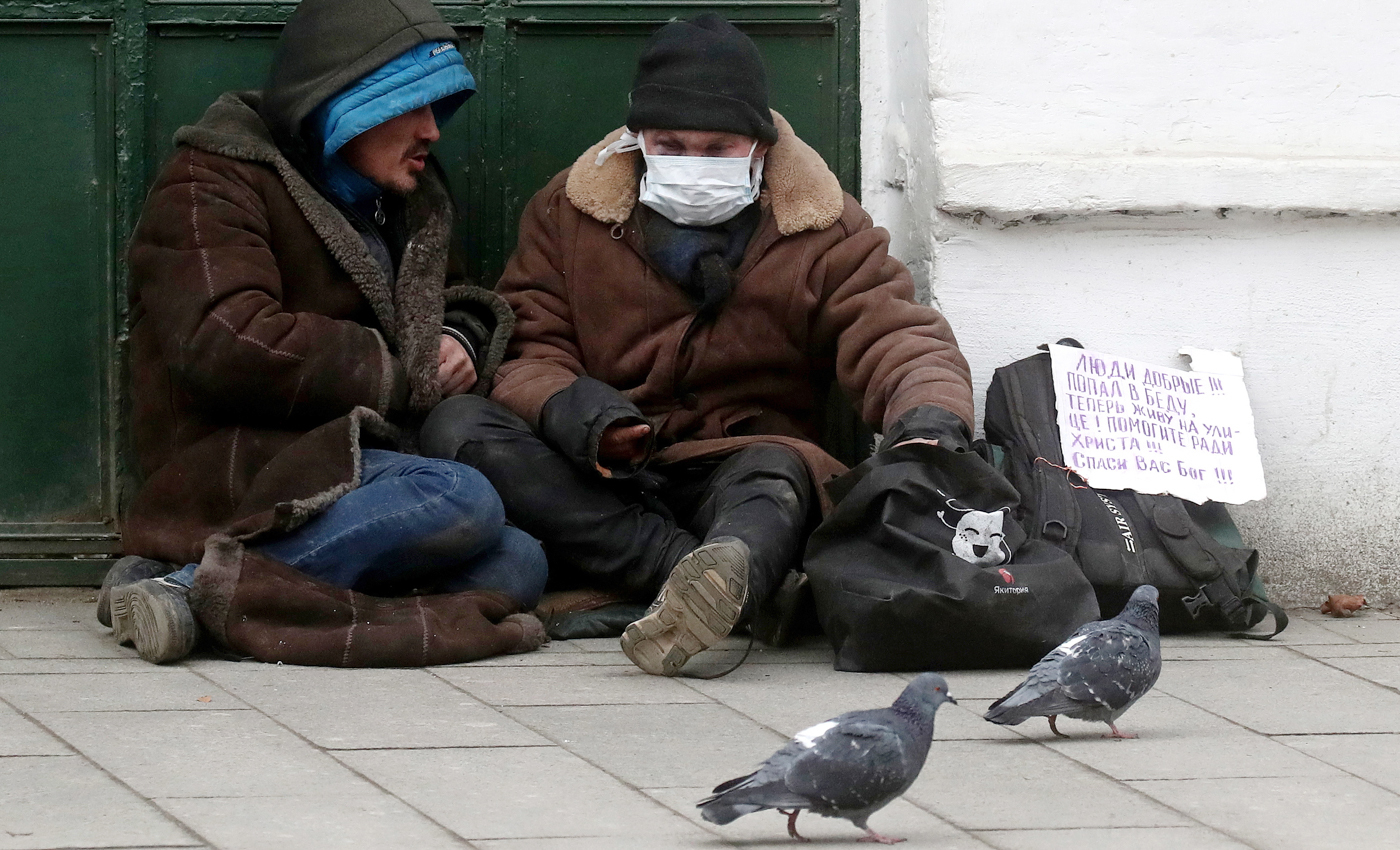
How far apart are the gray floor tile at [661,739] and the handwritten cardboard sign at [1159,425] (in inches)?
57.9

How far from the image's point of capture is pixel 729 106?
425cm

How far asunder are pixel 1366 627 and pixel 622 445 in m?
1.98

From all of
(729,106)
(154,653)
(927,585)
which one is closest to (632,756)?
(927,585)

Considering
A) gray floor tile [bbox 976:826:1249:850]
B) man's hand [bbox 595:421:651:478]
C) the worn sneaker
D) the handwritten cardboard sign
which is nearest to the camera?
gray floor tile [bbox 976:826:1249:850]

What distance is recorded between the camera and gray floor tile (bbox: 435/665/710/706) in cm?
354

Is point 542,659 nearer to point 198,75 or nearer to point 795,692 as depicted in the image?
point 795,692

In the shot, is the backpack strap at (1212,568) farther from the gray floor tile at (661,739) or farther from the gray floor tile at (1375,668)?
the gray floor tile at (661,739)

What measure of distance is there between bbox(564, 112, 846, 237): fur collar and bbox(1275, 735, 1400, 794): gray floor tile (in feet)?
5.69

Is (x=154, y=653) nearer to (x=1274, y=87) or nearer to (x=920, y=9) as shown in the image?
(x=920, y=9)

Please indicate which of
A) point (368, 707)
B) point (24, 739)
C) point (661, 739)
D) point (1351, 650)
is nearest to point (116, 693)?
point (24, 739)

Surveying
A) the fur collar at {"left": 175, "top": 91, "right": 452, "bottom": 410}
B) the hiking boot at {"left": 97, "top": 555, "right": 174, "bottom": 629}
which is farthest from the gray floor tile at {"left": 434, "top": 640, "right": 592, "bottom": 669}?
the hiking boot at {"left": 97, "top": 555, "right": 174, "bottom": 629}

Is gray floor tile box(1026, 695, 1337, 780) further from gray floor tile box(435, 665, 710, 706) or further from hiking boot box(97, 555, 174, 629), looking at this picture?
hiking boot box(97, 555, 174, 629)

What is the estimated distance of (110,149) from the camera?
465 cm

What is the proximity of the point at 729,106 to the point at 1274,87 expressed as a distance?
5.04 feet
